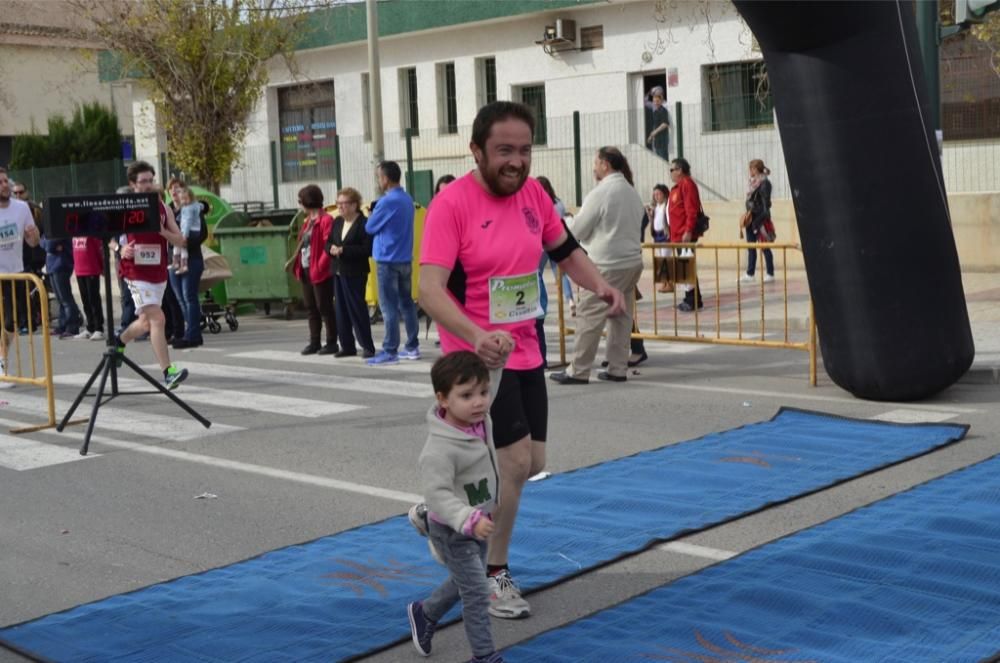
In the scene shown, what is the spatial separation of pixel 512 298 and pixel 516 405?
0.43 metres

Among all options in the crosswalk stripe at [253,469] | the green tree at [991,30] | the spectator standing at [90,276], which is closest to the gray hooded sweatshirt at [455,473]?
the crosswalk stripe at [253,469]

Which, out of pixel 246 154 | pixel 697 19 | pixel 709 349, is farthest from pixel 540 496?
pixel 246 154

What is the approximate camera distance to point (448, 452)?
4871 millimetres

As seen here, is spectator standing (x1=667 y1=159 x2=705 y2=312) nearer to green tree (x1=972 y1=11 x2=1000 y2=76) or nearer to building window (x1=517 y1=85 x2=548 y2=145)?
green tree (x1=972 y1=11 x2=1000 y2=76)

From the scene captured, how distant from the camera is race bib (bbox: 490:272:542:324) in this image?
5520 millimetres

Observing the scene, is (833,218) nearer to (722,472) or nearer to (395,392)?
(722,472)

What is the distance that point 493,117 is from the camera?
5.43m

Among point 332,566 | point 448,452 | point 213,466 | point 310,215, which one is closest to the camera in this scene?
point 448,452

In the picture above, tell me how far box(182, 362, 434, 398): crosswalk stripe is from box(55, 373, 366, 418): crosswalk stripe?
583mm

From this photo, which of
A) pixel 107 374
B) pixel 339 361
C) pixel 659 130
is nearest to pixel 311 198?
pixel 339 361

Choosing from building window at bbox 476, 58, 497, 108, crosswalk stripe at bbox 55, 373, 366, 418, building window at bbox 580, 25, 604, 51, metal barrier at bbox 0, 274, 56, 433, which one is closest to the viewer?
metal barrier at bbox 0, 274, 56, 433

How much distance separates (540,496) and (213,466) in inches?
98.1

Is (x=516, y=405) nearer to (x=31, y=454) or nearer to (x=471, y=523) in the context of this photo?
(x=471, y=523)

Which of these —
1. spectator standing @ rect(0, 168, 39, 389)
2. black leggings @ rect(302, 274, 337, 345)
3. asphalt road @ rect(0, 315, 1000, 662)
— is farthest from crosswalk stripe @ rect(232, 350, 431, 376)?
spectator standing @ rect(0, 168, 39, 389)
